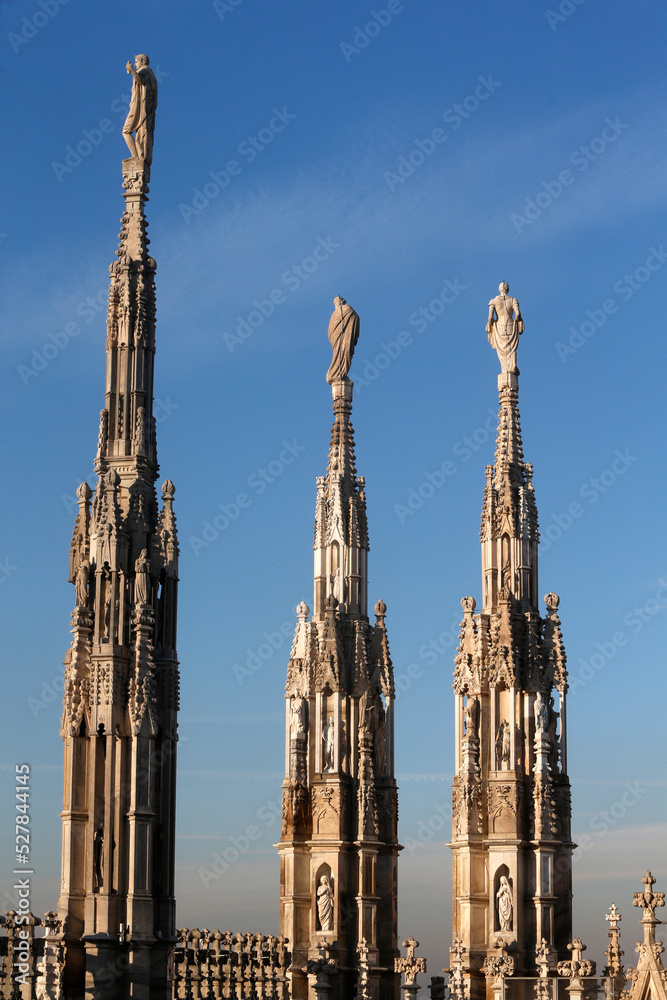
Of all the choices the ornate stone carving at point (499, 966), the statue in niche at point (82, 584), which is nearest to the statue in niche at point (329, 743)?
the ornate stone carving at point (499, 966)

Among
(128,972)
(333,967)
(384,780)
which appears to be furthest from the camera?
(384,780)

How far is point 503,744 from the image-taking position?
50188mm

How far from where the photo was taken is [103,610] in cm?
3647

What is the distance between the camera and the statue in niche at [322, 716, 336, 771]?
47.7 metres

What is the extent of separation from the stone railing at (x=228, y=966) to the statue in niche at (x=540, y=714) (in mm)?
10855

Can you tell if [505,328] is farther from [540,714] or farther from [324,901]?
[324,901]

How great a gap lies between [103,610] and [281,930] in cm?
1429

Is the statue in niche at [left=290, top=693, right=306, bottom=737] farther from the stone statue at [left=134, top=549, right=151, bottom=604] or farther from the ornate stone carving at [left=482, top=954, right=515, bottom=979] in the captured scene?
the stone statue at [left=134, top=549, right=151, bottom=604]

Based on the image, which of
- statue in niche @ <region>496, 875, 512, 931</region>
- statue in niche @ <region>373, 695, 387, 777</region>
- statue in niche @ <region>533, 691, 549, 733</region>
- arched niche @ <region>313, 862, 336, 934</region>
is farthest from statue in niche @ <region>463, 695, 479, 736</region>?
arched niche @ <region>313, 862, 336, 934</region>

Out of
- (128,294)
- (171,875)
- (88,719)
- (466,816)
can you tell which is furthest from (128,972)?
(466,816)

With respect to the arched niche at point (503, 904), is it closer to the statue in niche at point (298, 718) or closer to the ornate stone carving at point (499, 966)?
the ornate stone carving at point (499, 966)

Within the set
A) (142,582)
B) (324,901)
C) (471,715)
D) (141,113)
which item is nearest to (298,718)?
(324,901)

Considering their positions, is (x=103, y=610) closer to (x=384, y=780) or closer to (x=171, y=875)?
(x=171, y=875)

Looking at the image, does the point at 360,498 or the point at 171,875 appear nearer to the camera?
the point at 171,875
